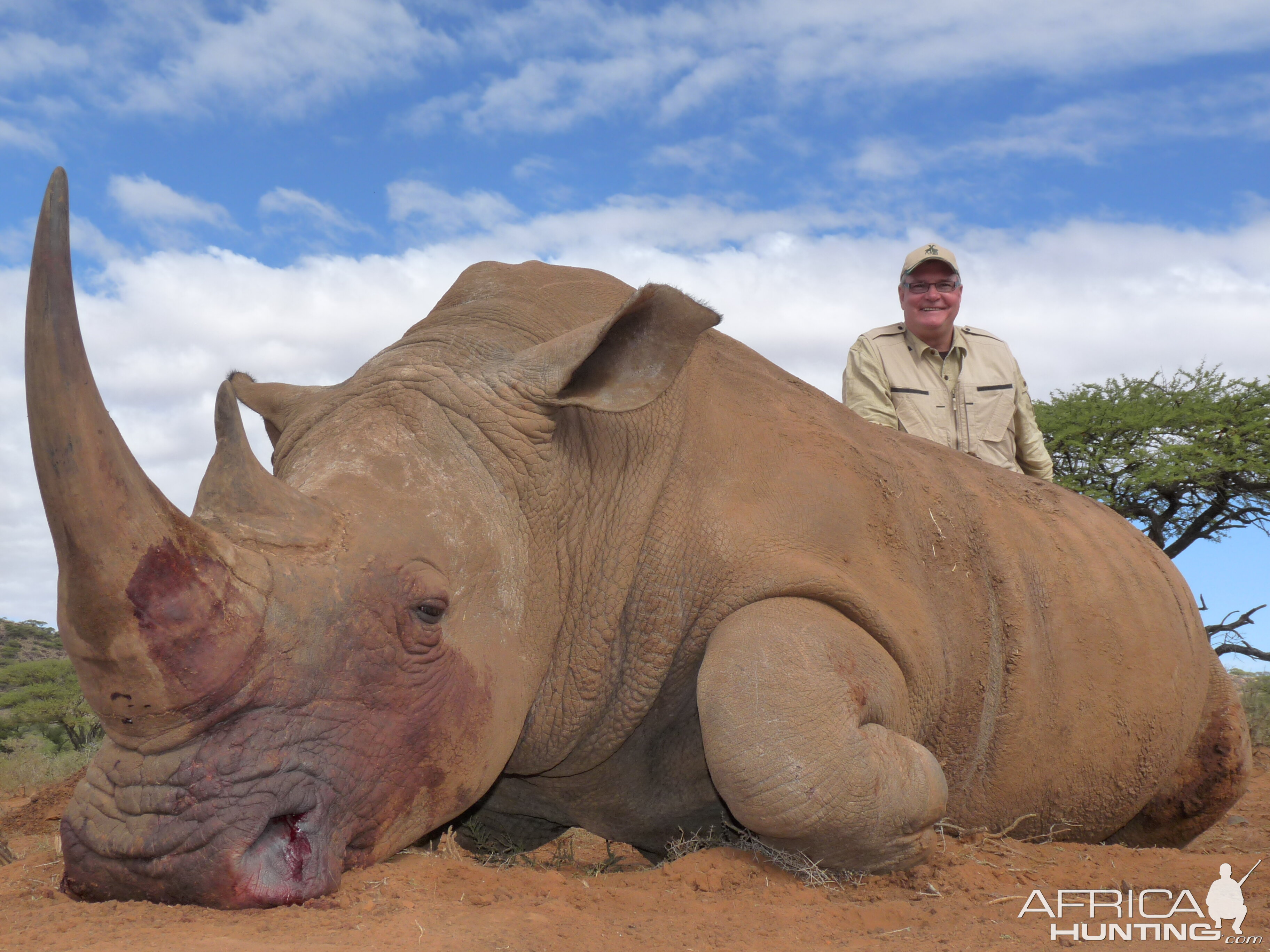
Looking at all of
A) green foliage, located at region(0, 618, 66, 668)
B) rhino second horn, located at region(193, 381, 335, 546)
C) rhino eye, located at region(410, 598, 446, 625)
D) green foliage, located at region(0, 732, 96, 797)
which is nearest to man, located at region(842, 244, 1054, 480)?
rhino eye, located at region(410, 598, 446, 625)

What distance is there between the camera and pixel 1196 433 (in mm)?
15234

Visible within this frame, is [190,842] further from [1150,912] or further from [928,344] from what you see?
[928,344]

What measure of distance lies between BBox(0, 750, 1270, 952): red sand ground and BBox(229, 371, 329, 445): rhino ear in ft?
5.82

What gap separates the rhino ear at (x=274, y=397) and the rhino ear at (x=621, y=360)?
1.01 metres

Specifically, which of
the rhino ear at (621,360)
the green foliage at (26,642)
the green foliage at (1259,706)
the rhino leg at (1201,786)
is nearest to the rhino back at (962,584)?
the rhino leg at (1201,786)

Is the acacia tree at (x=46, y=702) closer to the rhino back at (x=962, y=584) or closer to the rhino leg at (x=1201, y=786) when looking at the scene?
the rhino back at (x=962, y=584)

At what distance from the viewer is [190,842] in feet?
10.0

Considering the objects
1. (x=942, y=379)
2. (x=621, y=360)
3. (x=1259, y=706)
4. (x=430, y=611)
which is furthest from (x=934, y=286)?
(x=1259, y=706)

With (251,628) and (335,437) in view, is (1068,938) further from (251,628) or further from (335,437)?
(335,437)

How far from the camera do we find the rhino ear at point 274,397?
4688 millimetres

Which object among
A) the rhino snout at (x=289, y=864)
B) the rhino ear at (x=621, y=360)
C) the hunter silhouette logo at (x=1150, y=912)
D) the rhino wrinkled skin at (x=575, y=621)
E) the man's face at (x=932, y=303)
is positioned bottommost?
the hunter silhouette logo at (x=1150, y=912)

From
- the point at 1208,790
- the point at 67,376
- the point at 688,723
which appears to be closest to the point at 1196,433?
the point at 1208,790

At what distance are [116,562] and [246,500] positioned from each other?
0.51 m

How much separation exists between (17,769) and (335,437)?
7.78 metres
